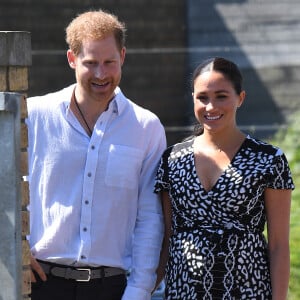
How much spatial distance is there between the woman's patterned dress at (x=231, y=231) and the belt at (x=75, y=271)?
32 cm

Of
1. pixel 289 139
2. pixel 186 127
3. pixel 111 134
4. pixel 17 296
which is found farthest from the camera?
pixel 186 127

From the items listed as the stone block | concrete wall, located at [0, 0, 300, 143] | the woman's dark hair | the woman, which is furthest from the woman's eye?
concrete wall, located at [0, 0, 300, 143]

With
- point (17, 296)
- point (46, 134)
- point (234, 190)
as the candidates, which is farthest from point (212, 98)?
point (17, 296)

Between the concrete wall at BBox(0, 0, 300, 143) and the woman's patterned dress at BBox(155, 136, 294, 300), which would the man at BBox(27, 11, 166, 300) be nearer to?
the woman's patterned dress at BBox(155, 136, 294, 300)

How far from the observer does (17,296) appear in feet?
12.4

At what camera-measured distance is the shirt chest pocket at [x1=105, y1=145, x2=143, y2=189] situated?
436 cm

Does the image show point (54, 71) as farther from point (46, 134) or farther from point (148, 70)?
point (46, 134)

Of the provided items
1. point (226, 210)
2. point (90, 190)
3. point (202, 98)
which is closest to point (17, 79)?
point (90, 190)

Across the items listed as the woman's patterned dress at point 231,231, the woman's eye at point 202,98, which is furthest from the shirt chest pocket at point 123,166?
the woman's eye at point 202,98

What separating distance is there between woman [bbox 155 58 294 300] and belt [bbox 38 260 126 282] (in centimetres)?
28

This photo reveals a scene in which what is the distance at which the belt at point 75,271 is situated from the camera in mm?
4340

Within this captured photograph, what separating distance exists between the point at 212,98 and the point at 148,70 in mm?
5637

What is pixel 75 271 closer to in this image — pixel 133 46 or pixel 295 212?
pixel 295 212

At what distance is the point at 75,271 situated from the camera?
14.2 feet
